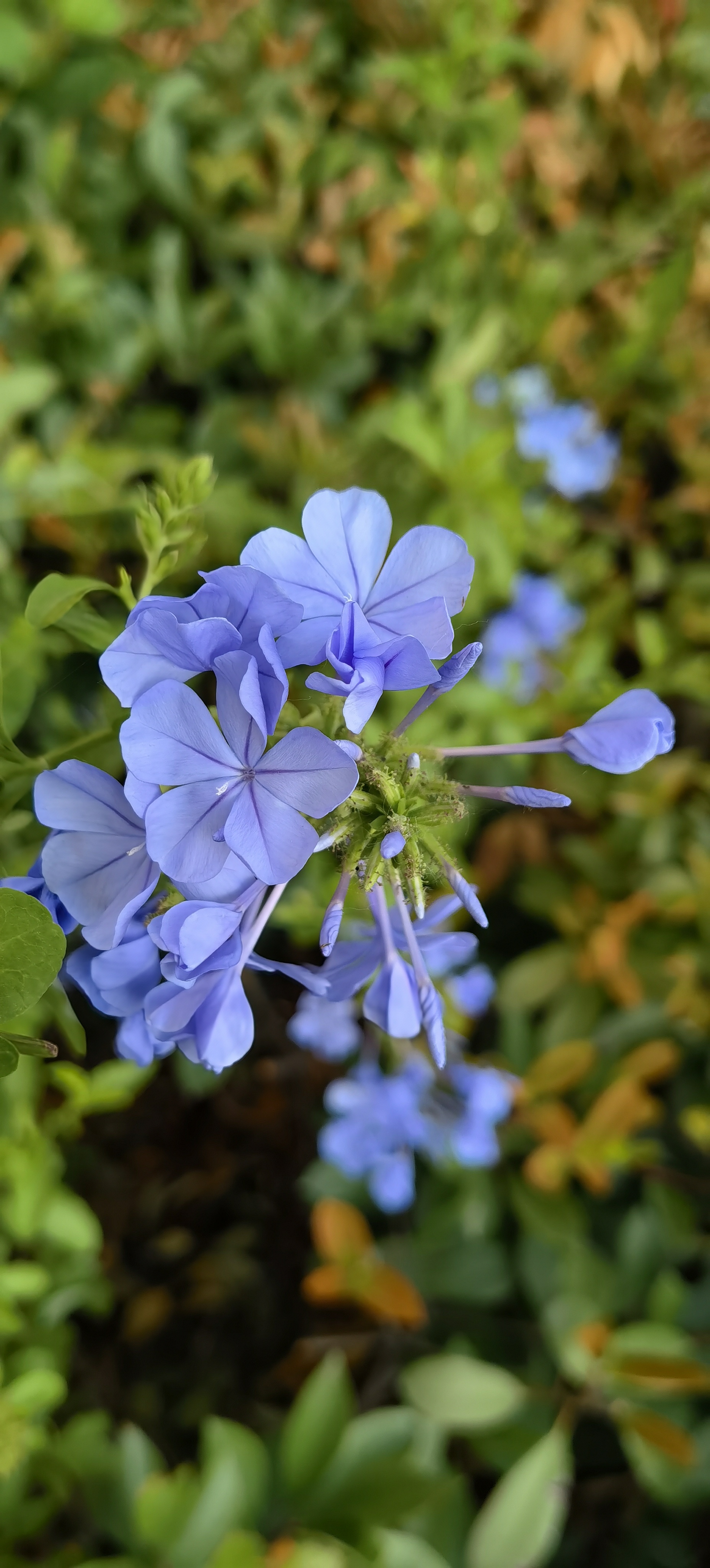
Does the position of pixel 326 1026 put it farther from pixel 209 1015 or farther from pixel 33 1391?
pixel 209 1015

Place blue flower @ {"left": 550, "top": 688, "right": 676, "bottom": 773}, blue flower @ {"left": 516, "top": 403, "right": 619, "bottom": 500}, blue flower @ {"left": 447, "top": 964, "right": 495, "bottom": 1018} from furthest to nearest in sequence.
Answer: blue flower @ {"left": 516, "top": 403, "right": 619, "bottom": 500} < blue flower @ {"left": 447, "top": 964, "right": 495, "bottom": 1018} < blue flower @ {"left": 550, "top": 688, "right": 676, "bottom": 773}

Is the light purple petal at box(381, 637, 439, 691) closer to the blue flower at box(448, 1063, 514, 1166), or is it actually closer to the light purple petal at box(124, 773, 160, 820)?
the light purple petal at box(124, 773, 160, 820)

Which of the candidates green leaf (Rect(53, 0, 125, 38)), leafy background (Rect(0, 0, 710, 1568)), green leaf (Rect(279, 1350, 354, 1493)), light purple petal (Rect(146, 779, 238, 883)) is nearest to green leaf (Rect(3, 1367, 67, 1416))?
leafy background (Rect(0, 0, 710, 1568))

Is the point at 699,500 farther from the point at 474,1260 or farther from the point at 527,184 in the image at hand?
the point at 474,1260

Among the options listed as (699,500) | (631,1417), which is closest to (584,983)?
(631,1417)

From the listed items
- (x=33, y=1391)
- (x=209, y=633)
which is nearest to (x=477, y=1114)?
(x=33, y=1391)

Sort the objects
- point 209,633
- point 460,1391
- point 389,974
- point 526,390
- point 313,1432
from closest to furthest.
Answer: point 209,633 → point 389,974 → point 313,1432 → point 460,1391 → point 526,390

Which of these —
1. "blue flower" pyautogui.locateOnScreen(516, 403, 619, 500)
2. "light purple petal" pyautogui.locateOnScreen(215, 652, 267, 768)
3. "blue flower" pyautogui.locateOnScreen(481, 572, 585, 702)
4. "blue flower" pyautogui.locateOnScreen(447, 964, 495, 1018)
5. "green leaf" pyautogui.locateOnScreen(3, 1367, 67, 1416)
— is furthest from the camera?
"blue flower" pyautogui.locateOnScreen(516, 403, 619, 500)
